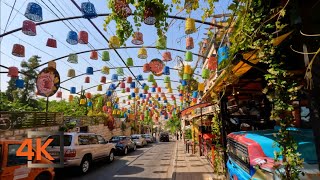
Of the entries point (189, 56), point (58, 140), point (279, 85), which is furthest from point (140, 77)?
point (279, 85)

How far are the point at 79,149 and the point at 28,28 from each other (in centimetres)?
539

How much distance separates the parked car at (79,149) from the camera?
364 inches

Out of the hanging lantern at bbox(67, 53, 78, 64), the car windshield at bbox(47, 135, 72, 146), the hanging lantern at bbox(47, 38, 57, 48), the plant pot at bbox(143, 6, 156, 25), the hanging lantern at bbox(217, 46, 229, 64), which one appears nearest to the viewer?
the plant pot at bbox(143, 6, 156, 25)

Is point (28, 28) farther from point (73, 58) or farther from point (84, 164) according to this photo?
point (84, 164)

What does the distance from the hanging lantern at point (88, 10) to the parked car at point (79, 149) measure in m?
4.80

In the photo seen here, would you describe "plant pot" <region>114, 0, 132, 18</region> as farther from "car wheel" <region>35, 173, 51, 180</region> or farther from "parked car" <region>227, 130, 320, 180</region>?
"car wheel" <region>35, 173, 51, 180</region>

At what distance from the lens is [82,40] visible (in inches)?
377

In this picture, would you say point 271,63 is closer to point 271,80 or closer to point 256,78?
point 271,80

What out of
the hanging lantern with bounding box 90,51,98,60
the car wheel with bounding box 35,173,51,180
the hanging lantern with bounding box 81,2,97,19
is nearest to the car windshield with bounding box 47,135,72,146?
the car wheel with bounding box 35,173,51,180

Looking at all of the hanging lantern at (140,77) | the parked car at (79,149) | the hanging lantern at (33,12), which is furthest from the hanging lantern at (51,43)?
the hanging lantern at (140,77)

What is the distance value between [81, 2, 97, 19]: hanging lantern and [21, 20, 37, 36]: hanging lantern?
7.23ft

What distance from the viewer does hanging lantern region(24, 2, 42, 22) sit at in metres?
7.41

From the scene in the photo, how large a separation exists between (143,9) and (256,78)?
4793 millimetres

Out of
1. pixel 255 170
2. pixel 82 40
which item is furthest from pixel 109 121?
pixel 255 170
